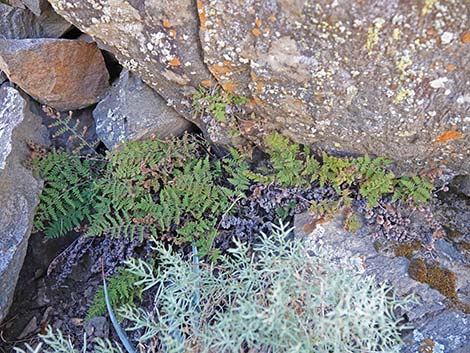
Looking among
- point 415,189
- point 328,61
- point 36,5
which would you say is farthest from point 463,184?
point 36,5

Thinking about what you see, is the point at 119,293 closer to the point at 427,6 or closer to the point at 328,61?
the point at 328,61

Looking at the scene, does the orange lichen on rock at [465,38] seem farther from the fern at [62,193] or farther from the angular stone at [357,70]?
the fern at [62,193]

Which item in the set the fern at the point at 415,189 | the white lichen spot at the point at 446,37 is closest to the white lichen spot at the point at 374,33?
the white lichen spot at the point at 446,37

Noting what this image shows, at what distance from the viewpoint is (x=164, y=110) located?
3.60m

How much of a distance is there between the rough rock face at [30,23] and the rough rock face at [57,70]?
0.30m

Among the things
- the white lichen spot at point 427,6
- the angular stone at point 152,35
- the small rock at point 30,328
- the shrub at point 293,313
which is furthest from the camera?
the small rock at point 30,328

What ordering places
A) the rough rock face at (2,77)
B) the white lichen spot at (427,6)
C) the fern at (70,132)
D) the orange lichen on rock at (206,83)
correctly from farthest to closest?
the rough rock face at (2,77), the fern at (70,132), the orange lichen on rock at (206,83), the white lichen spot at (427,6)

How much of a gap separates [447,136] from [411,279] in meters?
0.82

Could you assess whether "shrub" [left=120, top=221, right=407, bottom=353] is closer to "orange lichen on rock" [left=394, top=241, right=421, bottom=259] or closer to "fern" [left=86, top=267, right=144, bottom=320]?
"orange lichen on rock" [left=394, top=241, right=421, bottom=259]

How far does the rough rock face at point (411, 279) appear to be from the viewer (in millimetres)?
2768

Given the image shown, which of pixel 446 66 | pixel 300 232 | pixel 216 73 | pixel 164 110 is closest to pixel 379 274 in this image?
pixel 300 232

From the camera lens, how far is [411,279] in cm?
296

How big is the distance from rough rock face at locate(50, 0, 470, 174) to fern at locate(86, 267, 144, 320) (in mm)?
1226

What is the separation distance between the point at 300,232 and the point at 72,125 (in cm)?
195
